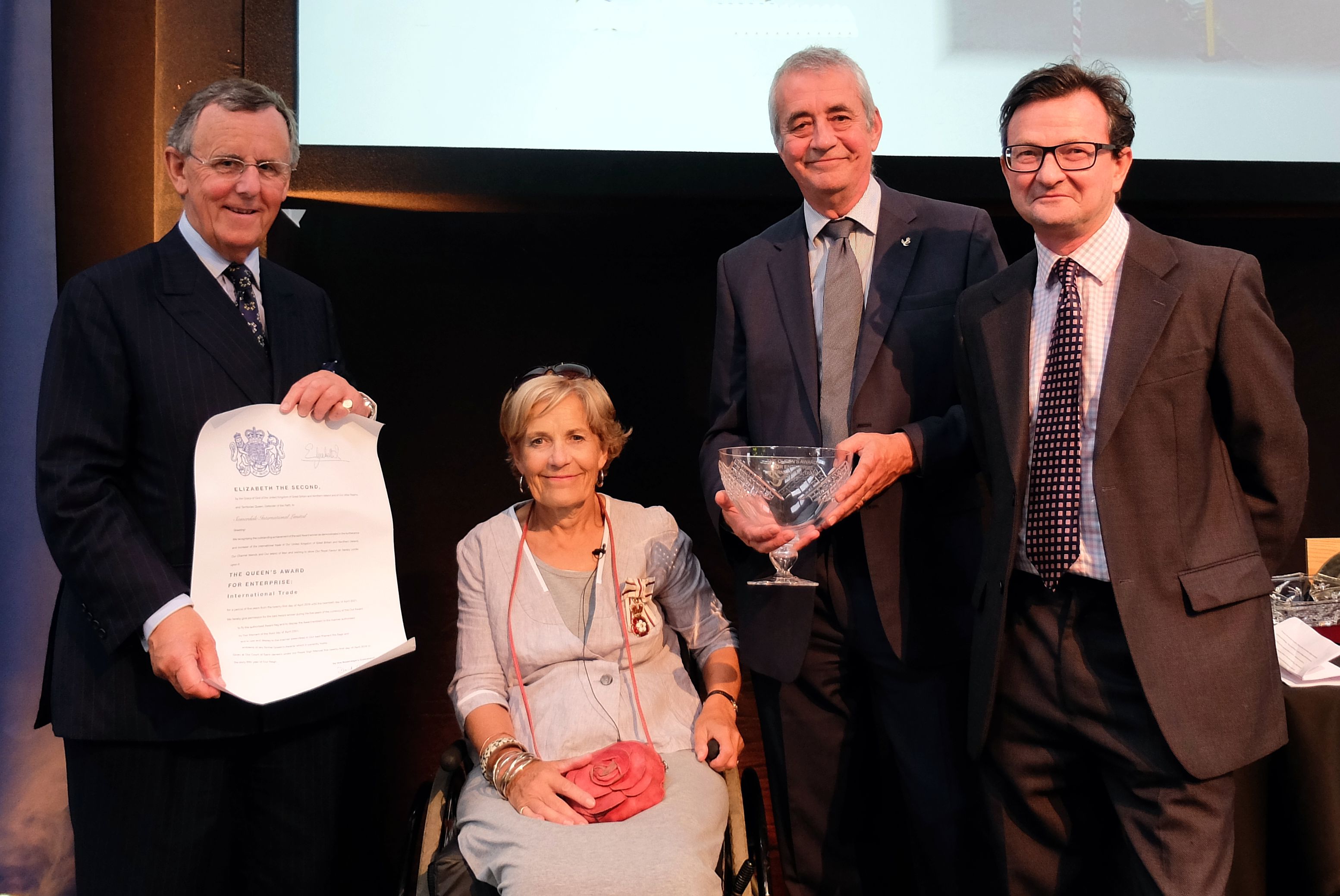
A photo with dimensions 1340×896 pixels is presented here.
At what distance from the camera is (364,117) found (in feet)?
8.63

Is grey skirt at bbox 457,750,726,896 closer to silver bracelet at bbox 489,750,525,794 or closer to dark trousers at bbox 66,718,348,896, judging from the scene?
silver bracelet at bbox 489,750,525,794

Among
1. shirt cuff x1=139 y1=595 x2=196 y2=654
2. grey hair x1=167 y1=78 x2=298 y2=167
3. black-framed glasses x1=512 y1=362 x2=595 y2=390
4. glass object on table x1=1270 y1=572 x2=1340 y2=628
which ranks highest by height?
grey hair x1=167 y1=78 x2=298 y2=167

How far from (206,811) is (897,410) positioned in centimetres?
148

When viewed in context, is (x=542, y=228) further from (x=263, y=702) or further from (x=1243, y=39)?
(x=1243, y=39)

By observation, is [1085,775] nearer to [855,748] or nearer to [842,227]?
[855,748]

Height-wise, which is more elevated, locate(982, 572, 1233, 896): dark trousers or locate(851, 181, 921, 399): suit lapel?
locate(851, 181, 921, 399): suit lapel

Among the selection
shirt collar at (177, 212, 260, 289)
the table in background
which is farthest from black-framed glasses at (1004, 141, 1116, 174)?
shirt collar at (177, 212, 260, 289)

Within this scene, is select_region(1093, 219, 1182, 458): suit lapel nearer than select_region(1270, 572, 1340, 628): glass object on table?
Yes

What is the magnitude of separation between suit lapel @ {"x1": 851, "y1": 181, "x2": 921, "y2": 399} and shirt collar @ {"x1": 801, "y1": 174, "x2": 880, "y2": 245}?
0.01m

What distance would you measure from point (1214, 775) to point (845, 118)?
4.45ft

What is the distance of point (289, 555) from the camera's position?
1.69 metres

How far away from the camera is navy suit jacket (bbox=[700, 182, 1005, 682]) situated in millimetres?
1875

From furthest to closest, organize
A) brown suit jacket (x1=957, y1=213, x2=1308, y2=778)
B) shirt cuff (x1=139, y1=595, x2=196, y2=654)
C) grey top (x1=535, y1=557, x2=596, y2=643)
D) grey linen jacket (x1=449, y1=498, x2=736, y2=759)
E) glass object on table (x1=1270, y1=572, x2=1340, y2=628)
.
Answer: glass object on table (x1=1270, y1=572, x2=1340, y2=628)
grey top (x1=535, y1=557, x2=596, y2=643)
grey linen jacket (x1=449, y1=498, x2=736, y2=759)
shirt cuff (x1=139, y1=595, x2=196, y2=654)
brown suit jacket (x1=957, y1=213, x2=1308, y2=778)

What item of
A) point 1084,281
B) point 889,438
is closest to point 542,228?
point 889,438
